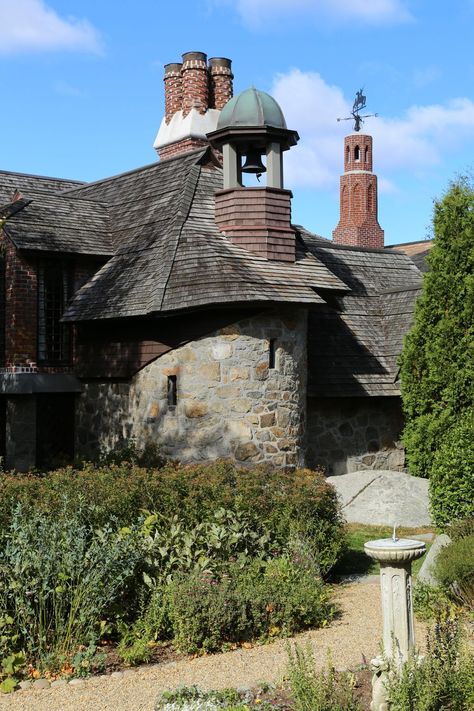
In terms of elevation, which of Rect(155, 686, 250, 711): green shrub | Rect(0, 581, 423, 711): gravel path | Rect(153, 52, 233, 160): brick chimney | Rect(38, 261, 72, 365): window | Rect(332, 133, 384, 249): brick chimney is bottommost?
Rect(0, 581, 423, 711): gravel path

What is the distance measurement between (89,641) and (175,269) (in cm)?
824

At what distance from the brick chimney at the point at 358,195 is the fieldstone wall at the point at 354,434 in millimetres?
28571

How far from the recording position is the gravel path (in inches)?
248

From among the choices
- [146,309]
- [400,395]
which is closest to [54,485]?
[146,309]

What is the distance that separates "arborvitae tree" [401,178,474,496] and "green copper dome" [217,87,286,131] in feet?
11.1

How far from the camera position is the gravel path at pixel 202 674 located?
20.7 ft

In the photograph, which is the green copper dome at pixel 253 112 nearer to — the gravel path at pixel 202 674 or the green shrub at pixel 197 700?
the gravel path at pixel 202 674

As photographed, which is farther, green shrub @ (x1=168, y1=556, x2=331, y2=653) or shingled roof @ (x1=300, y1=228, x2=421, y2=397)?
shingled roof @ (x1=300, y1=228, x2=421, y2=397)

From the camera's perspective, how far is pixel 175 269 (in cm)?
1452

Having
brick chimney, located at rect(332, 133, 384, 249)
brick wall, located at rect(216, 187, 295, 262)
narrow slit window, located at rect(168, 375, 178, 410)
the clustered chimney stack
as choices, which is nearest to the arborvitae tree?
brick wall, located at rect(216, 187, 295, 262)

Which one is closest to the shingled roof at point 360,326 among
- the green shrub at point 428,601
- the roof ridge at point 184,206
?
the roof ridge at point 184,206

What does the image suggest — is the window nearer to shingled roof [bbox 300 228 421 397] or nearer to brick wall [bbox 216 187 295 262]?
brick wall [bbox 216 187 295 262]

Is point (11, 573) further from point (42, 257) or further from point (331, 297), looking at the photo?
point (331, 297)

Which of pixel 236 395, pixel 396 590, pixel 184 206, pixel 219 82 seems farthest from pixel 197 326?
pixel 219 82
